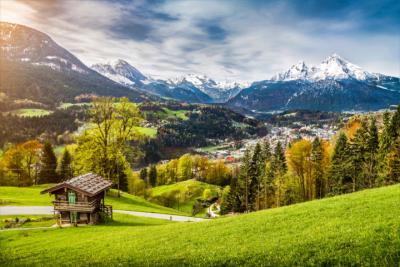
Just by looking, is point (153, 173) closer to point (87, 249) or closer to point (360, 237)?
point (87, 249)

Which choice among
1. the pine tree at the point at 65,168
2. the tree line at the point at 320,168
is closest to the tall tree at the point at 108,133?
the tree line at the point at 320,168

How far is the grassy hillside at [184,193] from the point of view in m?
145

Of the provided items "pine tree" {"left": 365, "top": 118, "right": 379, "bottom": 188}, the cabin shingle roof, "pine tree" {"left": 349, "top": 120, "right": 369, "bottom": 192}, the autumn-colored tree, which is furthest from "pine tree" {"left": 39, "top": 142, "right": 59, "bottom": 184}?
"pine tree" {"left": 365, "top": 118, "right": 379, "bottom": 188}

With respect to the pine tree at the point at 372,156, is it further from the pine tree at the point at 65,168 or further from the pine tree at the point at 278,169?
the pine tree at the point at 65,168

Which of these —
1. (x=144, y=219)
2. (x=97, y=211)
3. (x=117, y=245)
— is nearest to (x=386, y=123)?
(x=144, y=219)

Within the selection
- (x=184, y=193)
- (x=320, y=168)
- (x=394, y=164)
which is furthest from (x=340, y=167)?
(x=184, y=193)

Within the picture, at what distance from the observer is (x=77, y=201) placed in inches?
1950

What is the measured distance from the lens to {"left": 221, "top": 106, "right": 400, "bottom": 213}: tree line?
7294cm

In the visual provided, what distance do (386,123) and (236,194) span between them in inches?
1882

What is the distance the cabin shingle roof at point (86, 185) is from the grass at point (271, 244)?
14.7 meters

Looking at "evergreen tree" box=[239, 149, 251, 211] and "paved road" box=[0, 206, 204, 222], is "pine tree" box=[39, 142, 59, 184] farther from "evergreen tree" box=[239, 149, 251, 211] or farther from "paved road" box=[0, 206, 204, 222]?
"evergreen tree" box=[239, 149, 251, 211]

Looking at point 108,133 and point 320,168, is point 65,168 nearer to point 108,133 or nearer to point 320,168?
point 108,133

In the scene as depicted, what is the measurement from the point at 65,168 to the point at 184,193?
55933 millimetres

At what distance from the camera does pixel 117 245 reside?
2734cm
